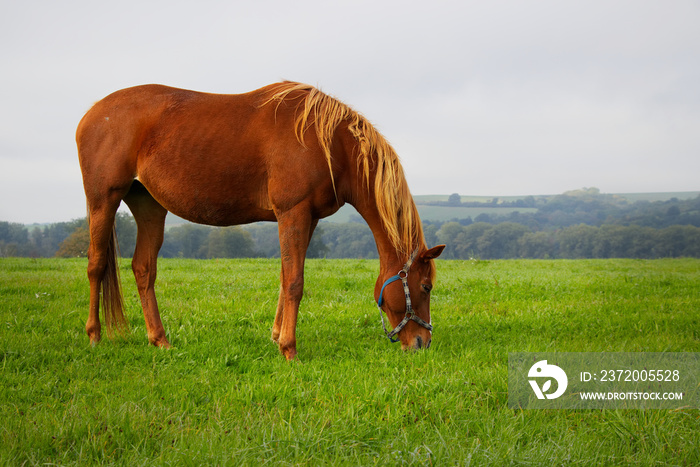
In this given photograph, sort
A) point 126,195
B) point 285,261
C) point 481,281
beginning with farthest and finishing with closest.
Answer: point 481,281, point 126,195, point 285,261

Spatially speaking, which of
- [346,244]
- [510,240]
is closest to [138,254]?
[346,244]

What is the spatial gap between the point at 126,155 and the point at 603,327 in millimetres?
6407

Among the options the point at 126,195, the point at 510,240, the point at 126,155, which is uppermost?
the point at 126,155

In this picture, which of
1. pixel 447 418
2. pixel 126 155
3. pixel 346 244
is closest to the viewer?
pixel 447 418

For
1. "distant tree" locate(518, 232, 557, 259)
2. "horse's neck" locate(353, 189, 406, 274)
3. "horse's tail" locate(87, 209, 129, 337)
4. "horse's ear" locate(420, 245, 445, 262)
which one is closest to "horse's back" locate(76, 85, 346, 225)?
"horse's neck" locate(353, 189, 406, 274)

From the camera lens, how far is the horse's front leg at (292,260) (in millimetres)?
4652

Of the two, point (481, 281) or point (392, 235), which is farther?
point (481, 281)

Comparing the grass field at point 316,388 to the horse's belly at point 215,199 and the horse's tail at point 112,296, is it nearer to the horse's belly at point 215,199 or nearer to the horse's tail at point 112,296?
the horse's tail at point 112,296

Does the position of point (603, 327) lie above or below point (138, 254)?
below

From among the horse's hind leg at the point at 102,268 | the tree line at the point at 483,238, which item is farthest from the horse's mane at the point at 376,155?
the tree line at the point at 483,238

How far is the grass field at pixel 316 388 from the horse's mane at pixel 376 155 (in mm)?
1283

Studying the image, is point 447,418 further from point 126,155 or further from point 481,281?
point 481,281

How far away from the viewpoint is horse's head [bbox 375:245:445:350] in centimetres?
491

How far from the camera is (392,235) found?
4.89 metres
